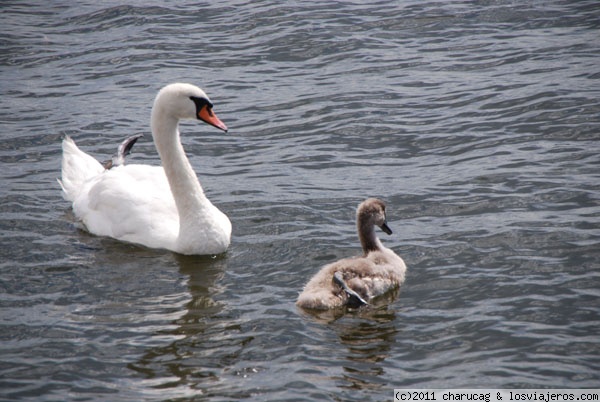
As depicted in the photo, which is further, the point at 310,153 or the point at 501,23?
the point at 501,23

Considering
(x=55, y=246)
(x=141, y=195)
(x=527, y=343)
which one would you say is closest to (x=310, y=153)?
(x=141, y=195)

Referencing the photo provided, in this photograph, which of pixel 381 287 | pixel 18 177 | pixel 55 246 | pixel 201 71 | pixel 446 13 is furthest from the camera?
pixel 446 13

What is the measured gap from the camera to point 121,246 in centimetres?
1018

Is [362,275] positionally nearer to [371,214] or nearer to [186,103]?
[371,214]

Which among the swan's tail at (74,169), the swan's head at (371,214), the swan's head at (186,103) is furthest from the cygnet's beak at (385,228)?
the swan's tail at (74,169)

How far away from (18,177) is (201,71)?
439 centimetres

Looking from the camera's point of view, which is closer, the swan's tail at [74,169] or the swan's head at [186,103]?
the swan's head at [186,103]

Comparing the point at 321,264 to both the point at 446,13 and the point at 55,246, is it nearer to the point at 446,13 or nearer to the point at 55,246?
the point at 55,246

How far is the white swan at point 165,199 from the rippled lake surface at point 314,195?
0.69 feet

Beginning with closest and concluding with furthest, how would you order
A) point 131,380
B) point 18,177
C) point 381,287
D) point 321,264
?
point 131,380
point 381,287
point 321,264
point 18,177

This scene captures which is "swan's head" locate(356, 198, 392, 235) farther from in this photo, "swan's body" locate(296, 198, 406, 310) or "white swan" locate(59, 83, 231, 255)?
"white swan" locate(59, 83, 231, 255)

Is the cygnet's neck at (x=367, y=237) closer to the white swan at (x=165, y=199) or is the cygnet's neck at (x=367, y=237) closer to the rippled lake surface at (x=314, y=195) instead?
the rippled lake surface at (x=314, y=195)

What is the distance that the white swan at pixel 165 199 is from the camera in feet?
32.0

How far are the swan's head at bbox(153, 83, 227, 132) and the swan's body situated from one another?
1.90m
